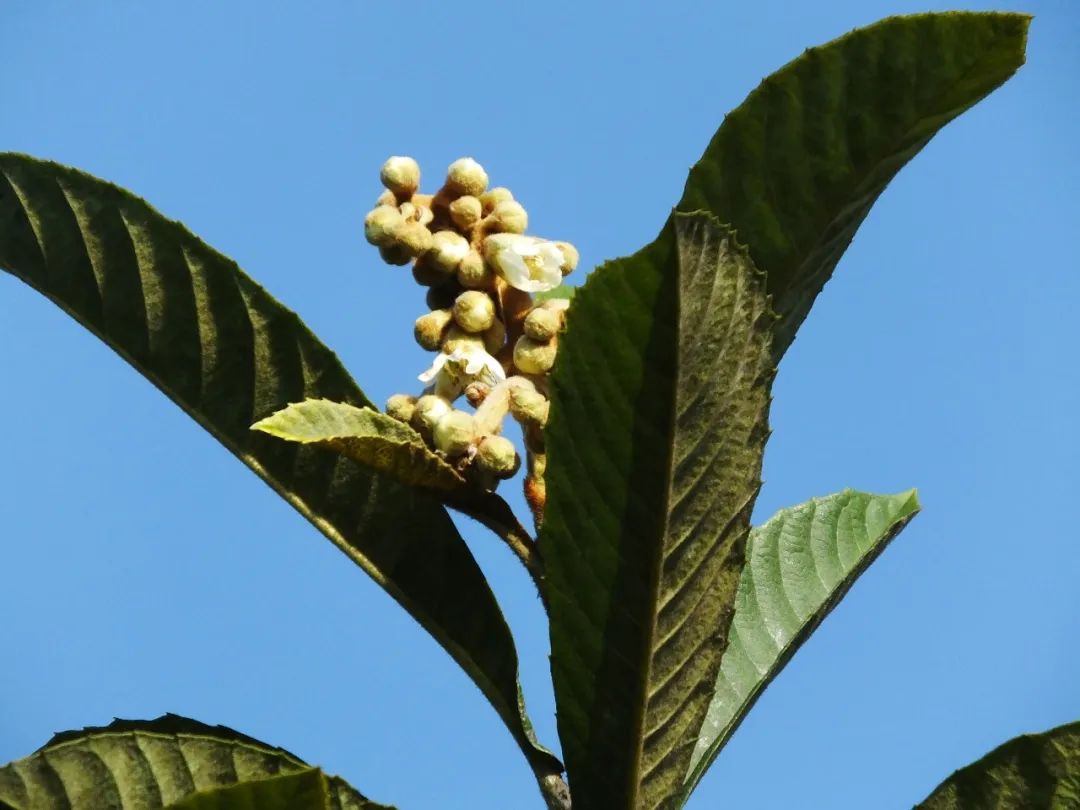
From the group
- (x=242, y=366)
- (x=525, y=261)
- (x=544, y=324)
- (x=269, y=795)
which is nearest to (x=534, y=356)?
(x=544, y=324)

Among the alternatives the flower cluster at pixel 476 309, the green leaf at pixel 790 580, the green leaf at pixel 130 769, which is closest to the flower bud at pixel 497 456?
the flower cluster at pixel 476 309

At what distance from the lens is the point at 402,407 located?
1.79 meters

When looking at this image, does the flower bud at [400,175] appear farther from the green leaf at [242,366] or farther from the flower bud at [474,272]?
the green leaf at [242,366]

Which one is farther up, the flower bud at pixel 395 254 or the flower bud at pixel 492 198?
the flower bud at pixel 492 198

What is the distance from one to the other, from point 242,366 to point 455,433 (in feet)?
1.07

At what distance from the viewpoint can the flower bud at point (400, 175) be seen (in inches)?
75.0

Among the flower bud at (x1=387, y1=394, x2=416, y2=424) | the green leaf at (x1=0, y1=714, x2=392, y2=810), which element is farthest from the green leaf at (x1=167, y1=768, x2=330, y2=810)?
the flower bud at (x1=387, y1=394, x2=416, y2=424)

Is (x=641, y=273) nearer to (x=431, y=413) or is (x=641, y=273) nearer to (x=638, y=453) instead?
(x=638, y=453)

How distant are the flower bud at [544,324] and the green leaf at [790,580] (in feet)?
1.80

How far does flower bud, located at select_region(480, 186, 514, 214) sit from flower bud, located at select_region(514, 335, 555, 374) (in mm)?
259

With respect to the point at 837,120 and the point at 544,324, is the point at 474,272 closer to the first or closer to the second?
the point at 544,324

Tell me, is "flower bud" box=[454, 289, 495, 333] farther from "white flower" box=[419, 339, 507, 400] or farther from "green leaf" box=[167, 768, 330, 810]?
"green leaf" box=[167, 768, 330, 810]

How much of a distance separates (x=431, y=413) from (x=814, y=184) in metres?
0.58

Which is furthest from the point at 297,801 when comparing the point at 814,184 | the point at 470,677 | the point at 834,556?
the point at 834,556
